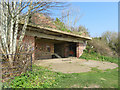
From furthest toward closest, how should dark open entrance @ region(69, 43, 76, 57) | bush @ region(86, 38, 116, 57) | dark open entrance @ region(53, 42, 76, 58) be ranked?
dark open entrance @ region(53, 42, 76, 58) < dark open entrance @ region(69, 43, 76, 57) < bush @ region(86, 38, 116, 57)

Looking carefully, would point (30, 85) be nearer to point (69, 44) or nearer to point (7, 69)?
point (7, 69)

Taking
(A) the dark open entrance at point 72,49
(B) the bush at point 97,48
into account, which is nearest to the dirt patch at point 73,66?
(B) the bush at point 97,48

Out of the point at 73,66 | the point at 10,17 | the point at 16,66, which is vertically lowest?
the point at 73,66

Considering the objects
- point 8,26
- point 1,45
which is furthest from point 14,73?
point 8,26

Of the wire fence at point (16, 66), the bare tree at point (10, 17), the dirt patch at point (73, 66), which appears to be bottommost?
the dirt patch at point (73, 66)

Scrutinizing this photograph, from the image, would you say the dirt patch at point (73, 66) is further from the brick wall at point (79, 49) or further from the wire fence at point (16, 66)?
the brick wall at point (79, 49)

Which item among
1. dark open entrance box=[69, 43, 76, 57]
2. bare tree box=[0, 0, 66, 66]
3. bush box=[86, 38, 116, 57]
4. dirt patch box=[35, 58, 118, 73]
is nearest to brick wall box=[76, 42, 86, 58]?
dark open entrance box=[69, 43, 76, 57]

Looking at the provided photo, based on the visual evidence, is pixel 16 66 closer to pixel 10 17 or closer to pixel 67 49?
pixel 10 17

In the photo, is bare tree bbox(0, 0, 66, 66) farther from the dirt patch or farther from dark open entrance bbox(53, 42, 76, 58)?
dark open entrance bbox(53, 42, 76, 58)

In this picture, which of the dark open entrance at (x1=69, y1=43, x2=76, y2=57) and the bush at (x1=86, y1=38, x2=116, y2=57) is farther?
the dark open entrance at (x1=69, y1=43, x2=76, y2=57)

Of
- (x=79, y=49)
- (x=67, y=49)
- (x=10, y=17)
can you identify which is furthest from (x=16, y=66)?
(x=67, y=49)

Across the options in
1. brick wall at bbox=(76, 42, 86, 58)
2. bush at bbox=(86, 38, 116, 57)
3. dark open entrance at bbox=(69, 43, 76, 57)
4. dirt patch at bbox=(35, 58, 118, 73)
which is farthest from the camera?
dark open entrance at bbox=(69, 43, 76, 57)

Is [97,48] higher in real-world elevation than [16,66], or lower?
higher

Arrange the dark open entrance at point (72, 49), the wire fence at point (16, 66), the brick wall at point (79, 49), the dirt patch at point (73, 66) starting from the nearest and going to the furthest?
the wire fence at point (16, 66), the dirt patch at point (73, 66), the brick wall at point (79, 49), the dark open entrance at point (72, 49)
